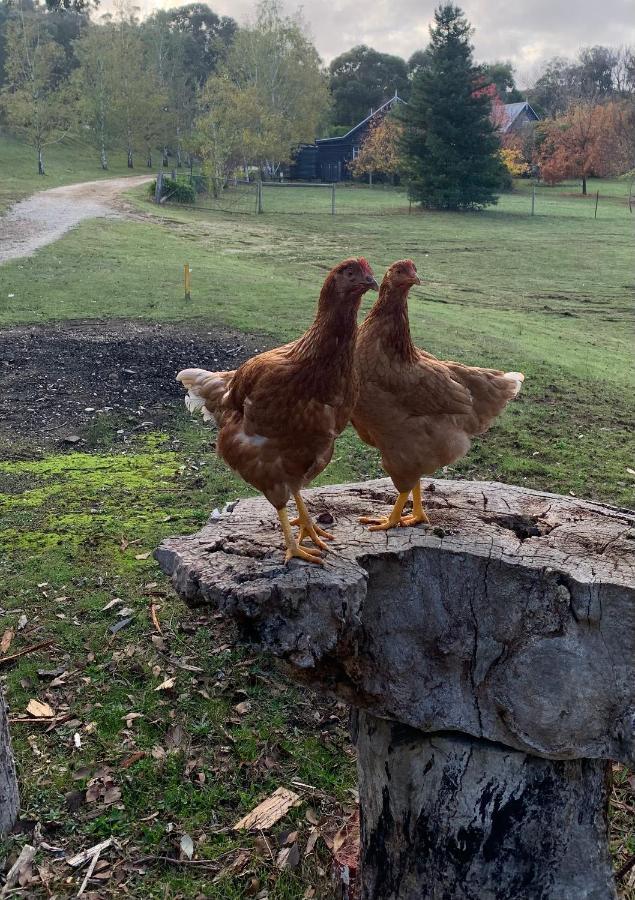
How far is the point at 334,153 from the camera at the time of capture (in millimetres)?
49969

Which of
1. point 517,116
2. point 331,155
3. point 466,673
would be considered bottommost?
point 466,673

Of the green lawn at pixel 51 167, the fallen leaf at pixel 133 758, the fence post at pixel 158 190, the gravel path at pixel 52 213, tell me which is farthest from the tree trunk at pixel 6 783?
the fence post at pixel 158 190

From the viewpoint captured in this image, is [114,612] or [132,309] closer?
[114,612]

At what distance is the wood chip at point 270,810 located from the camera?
3277 mm

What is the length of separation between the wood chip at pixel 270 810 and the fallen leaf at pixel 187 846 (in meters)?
0.21

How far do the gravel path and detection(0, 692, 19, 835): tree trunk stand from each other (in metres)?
14.7

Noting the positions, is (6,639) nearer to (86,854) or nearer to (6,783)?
(6,783)

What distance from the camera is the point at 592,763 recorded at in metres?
2.67

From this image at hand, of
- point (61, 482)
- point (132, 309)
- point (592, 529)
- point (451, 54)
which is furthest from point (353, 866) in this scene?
point (451, 54)

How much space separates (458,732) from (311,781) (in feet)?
3.65

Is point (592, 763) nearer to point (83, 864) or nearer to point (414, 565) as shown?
point (414, 565)

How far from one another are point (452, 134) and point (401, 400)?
Result: 1395 inches

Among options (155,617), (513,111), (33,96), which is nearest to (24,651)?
(155,617)

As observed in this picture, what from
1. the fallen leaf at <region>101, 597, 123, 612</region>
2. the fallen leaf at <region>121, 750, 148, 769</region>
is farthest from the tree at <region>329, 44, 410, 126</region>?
the fallen leaf at <region>121, 750, 148, 769</region>
